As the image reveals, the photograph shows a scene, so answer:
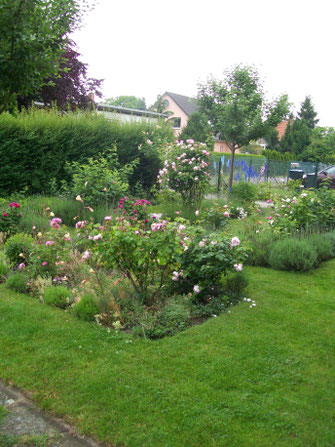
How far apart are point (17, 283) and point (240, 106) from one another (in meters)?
10.1

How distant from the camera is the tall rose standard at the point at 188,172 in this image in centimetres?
945

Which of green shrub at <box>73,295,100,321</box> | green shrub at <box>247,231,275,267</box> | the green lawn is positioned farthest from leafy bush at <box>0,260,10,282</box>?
green shrub at <box>247,231,275,267</box>

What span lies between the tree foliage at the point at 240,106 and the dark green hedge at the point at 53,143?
239 cm

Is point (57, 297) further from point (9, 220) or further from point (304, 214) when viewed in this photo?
point (304, 214)

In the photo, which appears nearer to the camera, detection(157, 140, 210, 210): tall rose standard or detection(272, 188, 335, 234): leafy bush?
detection(272, 188, 335, 234): leafy bush

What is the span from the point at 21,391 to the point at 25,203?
541cm

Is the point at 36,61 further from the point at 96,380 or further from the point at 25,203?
the point at 25,203

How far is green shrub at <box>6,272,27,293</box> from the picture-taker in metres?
4.96

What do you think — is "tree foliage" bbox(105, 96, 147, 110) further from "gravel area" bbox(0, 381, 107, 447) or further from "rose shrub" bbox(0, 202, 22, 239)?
"gravel area" bbox(0, 381, 107, 447)

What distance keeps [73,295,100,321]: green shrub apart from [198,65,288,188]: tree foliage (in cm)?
Result: 1000

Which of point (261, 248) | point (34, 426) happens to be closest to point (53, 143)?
point (261, 248)

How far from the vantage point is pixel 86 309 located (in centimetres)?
414

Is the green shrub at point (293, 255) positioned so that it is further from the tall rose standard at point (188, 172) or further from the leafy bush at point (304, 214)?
the tall rose standard at point (188, 172)

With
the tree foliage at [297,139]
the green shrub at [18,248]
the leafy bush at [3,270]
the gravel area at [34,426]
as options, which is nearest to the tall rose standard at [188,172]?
the green shrub at [18,248]
